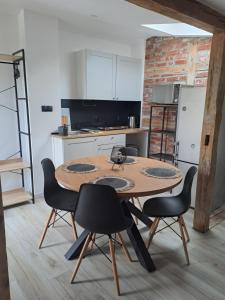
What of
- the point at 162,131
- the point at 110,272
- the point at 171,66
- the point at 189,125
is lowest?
the point at 110,272

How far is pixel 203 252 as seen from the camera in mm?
2291

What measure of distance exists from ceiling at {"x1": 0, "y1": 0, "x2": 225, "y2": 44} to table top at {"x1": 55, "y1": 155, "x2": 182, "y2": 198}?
5.15ft

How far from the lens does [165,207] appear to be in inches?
85.3

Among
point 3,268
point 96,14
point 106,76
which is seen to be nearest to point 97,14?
point 96,14

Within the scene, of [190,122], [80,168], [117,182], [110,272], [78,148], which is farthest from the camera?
[78,148]

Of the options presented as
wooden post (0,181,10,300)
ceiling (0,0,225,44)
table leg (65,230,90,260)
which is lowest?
table leg (65,230,90,260)

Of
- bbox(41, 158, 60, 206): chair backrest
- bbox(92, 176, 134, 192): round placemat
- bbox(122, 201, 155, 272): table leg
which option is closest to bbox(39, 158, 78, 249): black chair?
bbox(41, 158, 60, 206): chair backrest

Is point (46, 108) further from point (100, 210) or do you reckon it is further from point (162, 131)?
point (100, 210)

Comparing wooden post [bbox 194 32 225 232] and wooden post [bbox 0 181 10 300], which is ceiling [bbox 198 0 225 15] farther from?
wooden post [bbox 0 181 10 300]

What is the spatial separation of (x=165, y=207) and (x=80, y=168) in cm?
89

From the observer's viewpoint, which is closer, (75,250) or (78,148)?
(75,250)

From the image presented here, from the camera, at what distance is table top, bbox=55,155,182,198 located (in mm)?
1763

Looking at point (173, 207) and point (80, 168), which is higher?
point (80, 168)

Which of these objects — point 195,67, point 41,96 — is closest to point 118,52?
point 195,67
